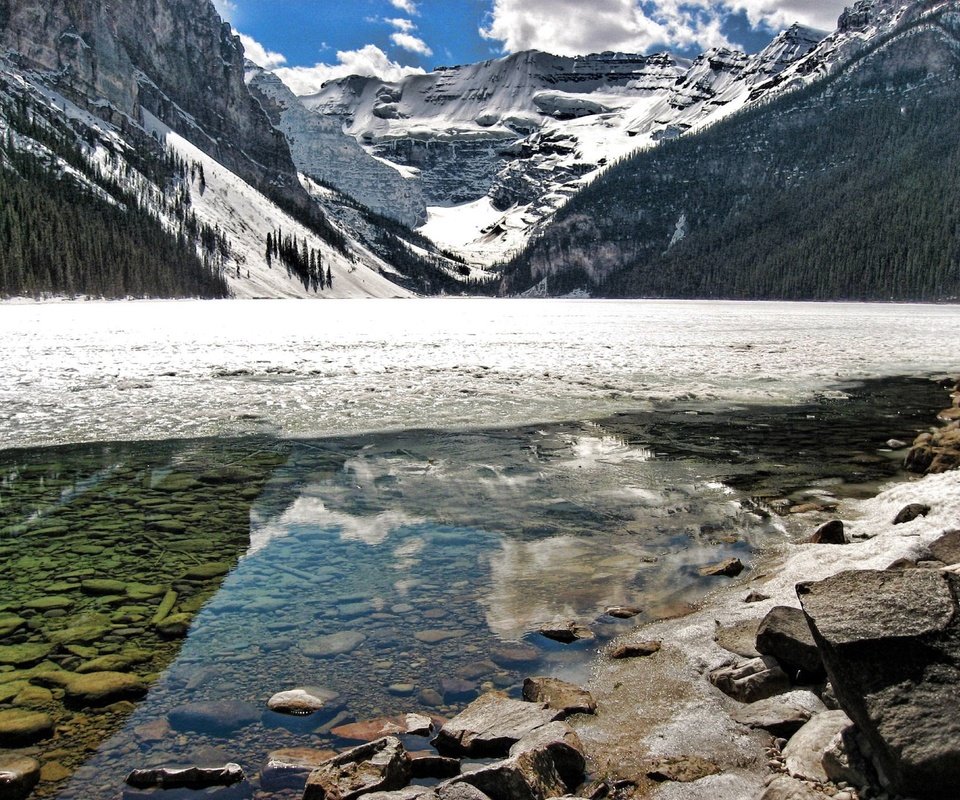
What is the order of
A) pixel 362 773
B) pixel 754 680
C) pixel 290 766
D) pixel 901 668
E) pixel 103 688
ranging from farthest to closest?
pixel 103 688, pixel 754 680, pixel 290 766, pixel 362 773, pixel 901 668

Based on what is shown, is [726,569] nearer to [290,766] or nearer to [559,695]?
[559,695]

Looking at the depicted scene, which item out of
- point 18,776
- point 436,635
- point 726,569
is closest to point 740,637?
point 726,569

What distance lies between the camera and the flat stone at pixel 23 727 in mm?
4945

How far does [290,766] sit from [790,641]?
3760 millimetres

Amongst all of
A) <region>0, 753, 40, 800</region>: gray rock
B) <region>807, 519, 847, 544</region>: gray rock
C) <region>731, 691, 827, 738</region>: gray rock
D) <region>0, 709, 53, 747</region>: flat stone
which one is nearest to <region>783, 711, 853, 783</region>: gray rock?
<region>731, 691, 827, 738</region>: gray rock

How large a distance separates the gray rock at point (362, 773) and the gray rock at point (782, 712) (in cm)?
246

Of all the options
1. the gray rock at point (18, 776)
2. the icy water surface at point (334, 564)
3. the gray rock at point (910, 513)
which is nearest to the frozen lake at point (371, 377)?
the icy water surface at point (334, 564)

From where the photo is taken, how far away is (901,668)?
12.7ft

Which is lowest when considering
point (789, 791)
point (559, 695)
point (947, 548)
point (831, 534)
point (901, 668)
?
point (559, 695)

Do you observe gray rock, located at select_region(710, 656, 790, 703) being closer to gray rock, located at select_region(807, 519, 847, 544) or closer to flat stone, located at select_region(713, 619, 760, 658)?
flat stone, located at select_region(713, 619, 760, 658)

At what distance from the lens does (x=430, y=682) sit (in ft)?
19.5

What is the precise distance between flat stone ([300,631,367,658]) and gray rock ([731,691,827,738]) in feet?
10.9

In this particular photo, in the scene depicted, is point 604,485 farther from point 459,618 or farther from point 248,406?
point 248,406

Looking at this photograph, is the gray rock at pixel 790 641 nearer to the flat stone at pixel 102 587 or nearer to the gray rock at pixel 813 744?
the gray rock at pixel 813 744
